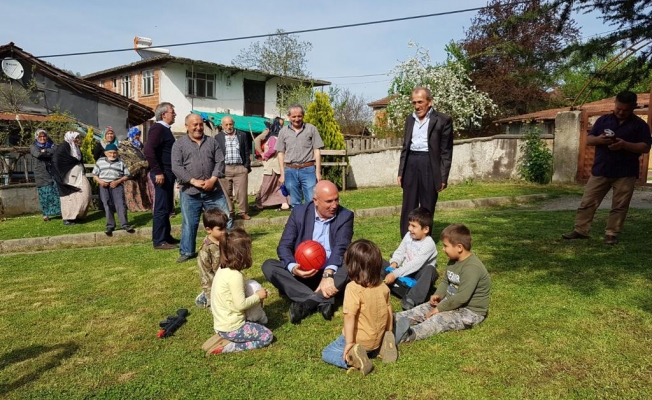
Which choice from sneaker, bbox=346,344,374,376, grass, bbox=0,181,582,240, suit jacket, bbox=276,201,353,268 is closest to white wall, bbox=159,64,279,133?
grass, bbox=0,181,582,240

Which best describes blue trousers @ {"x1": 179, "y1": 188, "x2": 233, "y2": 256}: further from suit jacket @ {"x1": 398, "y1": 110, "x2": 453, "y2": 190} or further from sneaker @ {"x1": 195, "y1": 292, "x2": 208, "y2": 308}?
suit jacket @ {"x1": 398, "y1": 110, "x2": 453, "y2": 190}

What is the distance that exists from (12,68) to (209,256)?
18.5 metres

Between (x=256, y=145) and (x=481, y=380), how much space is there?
10.8 m

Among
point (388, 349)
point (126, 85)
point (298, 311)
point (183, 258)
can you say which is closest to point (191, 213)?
point (183, 258)

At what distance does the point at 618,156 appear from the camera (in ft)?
23.0

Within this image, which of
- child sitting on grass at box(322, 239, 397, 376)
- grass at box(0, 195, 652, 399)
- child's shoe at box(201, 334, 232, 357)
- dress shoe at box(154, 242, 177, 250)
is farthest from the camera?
dress shoe at box(154, 242, 177, 250)

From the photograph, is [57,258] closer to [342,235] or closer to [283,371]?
[342,235]

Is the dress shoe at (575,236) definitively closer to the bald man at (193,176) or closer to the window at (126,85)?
the bald man at (193,176)

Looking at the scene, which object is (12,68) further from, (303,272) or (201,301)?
(303,272)

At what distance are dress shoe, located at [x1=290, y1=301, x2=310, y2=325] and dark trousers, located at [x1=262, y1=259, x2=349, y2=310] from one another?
5cm

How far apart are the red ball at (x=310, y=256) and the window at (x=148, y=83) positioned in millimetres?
30306

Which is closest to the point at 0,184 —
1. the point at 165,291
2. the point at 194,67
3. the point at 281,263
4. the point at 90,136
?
the point at 90,136

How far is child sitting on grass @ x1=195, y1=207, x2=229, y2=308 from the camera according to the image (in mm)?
5145

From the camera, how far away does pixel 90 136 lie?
14.3 metres
